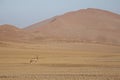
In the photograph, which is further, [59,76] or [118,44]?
[118,44]

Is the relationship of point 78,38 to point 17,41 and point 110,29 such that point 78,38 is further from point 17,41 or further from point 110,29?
point 17,41

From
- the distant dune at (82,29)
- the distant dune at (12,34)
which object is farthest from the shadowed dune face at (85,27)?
the distant dune at (12,34)

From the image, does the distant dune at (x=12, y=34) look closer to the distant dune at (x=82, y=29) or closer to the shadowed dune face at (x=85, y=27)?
the distant dune at (x=82, y=29)

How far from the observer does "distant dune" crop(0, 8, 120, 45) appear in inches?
1446

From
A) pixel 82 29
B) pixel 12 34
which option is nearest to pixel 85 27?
pixel 82 29

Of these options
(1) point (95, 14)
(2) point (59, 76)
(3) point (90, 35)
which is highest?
(1) point (95, 14)

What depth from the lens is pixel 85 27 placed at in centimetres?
3869

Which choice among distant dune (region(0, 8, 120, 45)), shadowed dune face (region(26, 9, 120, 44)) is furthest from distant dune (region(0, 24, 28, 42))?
shadowed dune face (region(26, 9, 120, 44))

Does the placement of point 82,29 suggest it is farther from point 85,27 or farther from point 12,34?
point 12,34

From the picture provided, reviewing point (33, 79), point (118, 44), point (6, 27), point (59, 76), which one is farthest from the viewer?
point (6, 27)

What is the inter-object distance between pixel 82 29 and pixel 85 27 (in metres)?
0.65

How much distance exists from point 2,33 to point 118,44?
45.7 feet

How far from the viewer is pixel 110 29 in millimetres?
38469

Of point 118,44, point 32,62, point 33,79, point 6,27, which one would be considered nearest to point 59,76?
point 33,79
